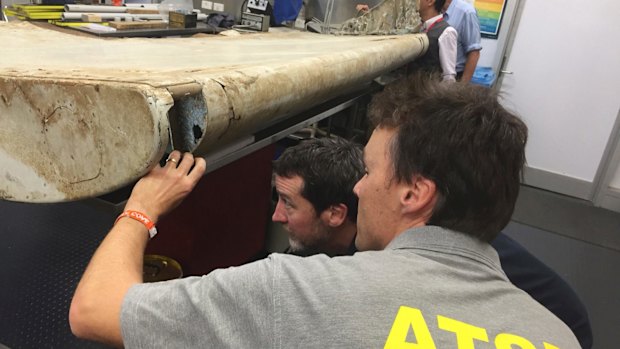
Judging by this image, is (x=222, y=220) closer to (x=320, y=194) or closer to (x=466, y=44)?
(x=320, y=194)

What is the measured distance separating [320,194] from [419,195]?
22.2 inches

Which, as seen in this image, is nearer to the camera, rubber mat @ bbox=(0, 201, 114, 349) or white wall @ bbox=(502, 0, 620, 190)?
rubber mat @ bbox=(0, 201, 114, 349)

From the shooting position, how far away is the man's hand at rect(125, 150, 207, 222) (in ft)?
2.10

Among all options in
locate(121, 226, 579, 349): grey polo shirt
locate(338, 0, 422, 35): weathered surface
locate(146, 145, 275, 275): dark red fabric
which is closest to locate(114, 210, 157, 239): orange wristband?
locate(121, 226, 579, 349): grey polo shirt

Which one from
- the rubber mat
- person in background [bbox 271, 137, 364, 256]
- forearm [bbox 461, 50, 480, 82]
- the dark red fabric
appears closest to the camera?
the rubber mat

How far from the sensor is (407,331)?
52 cm

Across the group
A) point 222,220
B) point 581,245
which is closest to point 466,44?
point 581,245

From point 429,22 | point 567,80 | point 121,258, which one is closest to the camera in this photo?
point 121,258

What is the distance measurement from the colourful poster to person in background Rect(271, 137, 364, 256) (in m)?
3.06

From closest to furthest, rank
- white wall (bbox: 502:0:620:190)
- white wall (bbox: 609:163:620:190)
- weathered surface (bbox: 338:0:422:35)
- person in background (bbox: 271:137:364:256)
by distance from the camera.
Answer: person in background (bbox: 271:137:364:256)
weathered surface (bbox: 338:0:422:35)
white wall (bbox: 502:0:620:190)
white wall (bbox: 609:163:620:190)

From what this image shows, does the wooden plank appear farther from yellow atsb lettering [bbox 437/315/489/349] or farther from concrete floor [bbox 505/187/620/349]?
concrete floor [bbox 505/187/620/349]

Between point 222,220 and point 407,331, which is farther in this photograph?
point 222,220

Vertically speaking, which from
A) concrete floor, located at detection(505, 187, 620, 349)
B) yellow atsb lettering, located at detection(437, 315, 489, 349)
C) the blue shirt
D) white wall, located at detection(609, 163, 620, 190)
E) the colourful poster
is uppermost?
the colourful poster

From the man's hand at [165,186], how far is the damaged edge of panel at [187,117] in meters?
0.03
